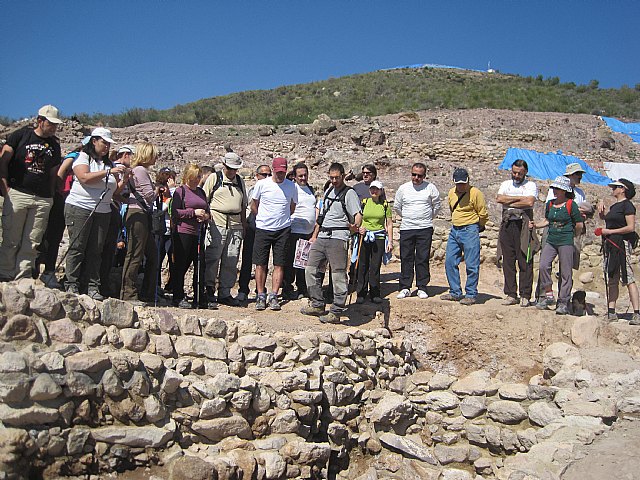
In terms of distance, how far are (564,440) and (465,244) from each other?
2.85m

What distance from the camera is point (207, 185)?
23.7 feet

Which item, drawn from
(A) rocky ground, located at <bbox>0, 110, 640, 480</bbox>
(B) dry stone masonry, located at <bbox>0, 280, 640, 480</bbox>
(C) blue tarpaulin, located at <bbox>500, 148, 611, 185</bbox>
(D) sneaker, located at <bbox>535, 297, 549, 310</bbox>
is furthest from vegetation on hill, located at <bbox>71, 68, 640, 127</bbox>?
(B) dry stone masonry, located at <bbox>0, 280, 640, 480</bbox>

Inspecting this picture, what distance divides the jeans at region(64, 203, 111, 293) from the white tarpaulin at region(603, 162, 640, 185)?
1609cm

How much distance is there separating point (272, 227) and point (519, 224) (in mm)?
3262

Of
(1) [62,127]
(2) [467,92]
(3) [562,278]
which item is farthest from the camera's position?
(2) [467,92]

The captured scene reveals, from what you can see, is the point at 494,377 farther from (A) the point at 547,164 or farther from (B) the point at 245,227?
(A) the point at 547,164

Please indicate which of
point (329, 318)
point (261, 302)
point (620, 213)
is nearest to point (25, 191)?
point (261, 302)

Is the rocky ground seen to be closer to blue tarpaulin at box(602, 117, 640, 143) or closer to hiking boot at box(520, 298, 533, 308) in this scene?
hiking boot at box(520, 298, 533, 308)

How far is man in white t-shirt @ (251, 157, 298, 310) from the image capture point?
23.4 feet

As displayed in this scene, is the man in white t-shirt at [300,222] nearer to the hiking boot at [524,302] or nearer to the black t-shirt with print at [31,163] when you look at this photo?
the hiking boot at [524,302]

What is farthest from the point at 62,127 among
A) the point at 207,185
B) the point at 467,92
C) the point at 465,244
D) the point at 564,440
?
the point at 467,92

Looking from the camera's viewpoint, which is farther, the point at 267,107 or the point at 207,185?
the point at 267,107

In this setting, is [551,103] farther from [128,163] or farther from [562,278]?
[128,163]

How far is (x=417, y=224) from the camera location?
774 cm
